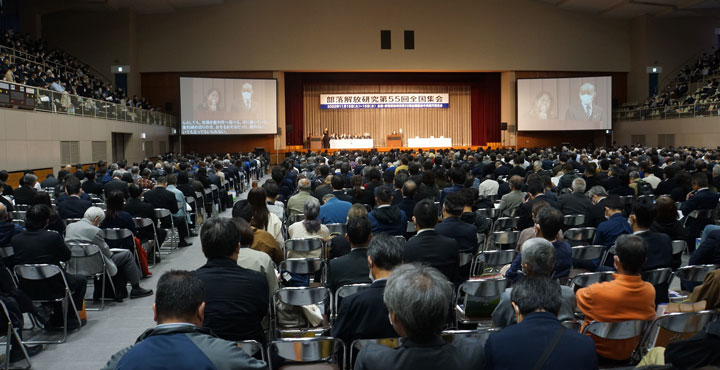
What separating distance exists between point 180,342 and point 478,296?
8.97 feet

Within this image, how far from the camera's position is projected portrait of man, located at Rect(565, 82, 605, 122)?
3145 centimetres

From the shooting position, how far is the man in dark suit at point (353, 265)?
4582 millimetres

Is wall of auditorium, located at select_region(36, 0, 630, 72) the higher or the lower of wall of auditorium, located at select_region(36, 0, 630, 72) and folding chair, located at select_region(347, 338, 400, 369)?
the higher

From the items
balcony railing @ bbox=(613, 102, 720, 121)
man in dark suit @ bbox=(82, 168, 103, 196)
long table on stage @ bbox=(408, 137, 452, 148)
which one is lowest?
man in dark suit @ bbox=(82, 168, 103, 196)

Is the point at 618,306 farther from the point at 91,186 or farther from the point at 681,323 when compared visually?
the point at 91,186

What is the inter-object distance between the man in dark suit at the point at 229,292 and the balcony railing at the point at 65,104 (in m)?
14.4

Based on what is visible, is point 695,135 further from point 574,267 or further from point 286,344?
point 286,344

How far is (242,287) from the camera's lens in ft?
12.3

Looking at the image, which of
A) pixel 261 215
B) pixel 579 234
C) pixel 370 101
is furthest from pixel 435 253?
pixel 370 101

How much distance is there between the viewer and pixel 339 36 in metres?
31.5

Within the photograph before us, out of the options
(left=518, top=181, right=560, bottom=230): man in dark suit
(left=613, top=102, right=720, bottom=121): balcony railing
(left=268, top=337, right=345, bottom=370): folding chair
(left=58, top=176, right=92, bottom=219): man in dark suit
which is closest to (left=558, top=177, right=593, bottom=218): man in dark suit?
(left=518, top=181, right=560, bottom=230): man in dark suit

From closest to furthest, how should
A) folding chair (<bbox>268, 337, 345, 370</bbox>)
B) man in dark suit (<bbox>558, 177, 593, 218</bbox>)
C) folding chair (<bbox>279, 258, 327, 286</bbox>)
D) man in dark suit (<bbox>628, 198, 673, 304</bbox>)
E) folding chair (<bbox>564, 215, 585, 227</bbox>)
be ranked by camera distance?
folding chair (<bbox>268, 337, 345, 370</bbox>) < man in dark suit (<bbox>628, 198, 673, 304</bbox>) < folding chair (<bbox>279, 258, 327, 286</bbox>) < folding chair (<bbox>564, 215, 585, 227</bbox>) < man in dark suit (<bbox>558, 177, 593, 218</bbox>)

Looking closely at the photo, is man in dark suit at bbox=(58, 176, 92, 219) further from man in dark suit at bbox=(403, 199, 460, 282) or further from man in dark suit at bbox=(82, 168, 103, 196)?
man in dark suit at bbox=(403, 199, 460, 282)

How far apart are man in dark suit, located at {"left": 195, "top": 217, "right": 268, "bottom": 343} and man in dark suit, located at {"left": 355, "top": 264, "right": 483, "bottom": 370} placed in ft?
4.76
